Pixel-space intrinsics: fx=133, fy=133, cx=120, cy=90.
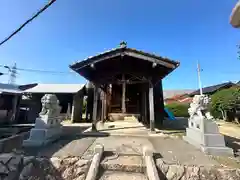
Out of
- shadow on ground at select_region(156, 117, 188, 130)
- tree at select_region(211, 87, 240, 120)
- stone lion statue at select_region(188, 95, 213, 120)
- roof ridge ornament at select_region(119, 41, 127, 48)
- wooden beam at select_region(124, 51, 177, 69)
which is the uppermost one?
roof ridge ornament at select_region(119, 41, 127, 48)

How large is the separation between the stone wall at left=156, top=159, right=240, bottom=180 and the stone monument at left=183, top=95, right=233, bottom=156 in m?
0.81

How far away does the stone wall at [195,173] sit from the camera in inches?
97.9

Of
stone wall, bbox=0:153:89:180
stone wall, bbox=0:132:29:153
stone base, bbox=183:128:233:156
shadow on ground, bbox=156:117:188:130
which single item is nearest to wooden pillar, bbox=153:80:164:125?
shadow on ground, bbox=156:117:188:130

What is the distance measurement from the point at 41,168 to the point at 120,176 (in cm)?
171

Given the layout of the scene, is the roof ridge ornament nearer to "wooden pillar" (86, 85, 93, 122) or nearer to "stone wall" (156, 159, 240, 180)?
"stone wall" (156, 159, 240, 180)

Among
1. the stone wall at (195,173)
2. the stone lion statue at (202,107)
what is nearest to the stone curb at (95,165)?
the stone wall at (195,173)

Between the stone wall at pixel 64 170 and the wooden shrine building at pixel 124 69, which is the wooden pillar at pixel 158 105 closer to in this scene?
the wooden shrine building at pixel 124 69

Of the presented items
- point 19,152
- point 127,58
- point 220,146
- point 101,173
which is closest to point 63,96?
point 127,58

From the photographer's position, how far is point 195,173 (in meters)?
2.54

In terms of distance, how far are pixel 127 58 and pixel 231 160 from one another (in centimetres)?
519

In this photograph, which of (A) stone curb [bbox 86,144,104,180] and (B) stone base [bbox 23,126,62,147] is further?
(B) stone base [bbox 23,126,62,147]

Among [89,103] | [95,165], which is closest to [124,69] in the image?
[95,165]

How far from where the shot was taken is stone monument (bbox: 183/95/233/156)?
331 centimetres

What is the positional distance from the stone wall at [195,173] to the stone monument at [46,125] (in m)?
3.41
